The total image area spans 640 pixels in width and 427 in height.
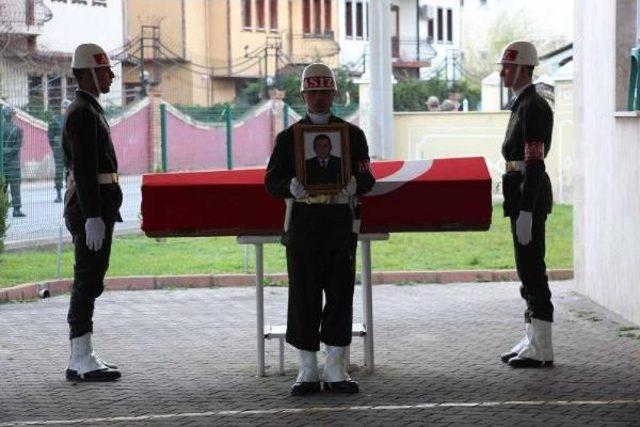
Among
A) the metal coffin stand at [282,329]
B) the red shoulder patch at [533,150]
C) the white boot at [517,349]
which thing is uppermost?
the red shoulder patch at [533,150]

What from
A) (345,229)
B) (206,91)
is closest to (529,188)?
(345,229)

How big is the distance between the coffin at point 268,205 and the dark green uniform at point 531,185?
37 cm

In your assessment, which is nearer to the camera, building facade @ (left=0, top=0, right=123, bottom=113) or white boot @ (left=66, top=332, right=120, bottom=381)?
white boot @ (left=66, top=332, right=120, bottom=381)

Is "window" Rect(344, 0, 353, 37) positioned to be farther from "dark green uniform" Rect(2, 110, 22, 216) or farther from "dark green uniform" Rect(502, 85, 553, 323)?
"dark green uniform" Rect(502, 85, 553, 323)

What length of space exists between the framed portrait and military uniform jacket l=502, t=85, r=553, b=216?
4.84 ft

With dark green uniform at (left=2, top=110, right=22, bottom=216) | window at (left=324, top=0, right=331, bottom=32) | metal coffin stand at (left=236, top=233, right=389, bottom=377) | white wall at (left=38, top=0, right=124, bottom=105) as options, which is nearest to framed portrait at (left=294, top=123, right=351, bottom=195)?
metal coffin stand at (left=236, top=233, right=389, bottom=377)

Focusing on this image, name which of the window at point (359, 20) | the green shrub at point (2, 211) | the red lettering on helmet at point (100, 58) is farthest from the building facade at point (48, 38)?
the red lettering on helmet at point (100, 58)

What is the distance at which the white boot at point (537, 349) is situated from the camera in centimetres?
1092

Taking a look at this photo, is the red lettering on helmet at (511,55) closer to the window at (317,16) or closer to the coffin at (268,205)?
the coffin at (268,205)

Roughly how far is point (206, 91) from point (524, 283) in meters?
56.0

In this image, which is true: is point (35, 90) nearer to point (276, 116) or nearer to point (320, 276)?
point (276, 116)

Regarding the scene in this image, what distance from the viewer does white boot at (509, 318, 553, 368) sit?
10.9m

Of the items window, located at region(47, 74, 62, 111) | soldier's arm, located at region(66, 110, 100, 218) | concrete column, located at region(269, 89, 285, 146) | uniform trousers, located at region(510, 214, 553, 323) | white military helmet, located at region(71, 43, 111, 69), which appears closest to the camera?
soldier's arm, located at region(66, 110, 100, 218)

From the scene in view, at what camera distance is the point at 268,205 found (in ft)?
33.9
